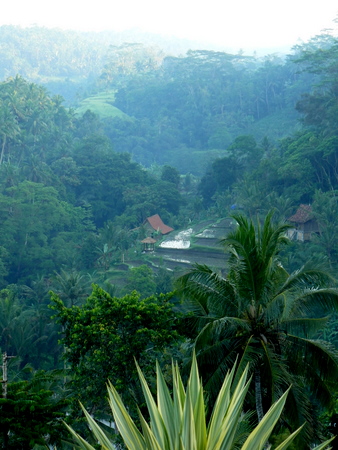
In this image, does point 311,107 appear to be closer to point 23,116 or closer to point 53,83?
point 23,116

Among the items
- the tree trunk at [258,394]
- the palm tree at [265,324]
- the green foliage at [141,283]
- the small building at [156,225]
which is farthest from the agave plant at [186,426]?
the small building at [156,225]

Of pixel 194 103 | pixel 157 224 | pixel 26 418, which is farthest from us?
pixel 194 103

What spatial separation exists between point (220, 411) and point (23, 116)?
62944 millimetres

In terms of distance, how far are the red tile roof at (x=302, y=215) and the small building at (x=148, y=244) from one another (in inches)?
387

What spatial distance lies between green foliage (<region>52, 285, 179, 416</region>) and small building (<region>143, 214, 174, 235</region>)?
116ft

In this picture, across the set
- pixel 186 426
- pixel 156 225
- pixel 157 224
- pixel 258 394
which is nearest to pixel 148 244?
pixel 156 225

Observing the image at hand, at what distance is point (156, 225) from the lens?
158ft

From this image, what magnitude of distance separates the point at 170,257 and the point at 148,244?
257cm

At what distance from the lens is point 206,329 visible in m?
9.73

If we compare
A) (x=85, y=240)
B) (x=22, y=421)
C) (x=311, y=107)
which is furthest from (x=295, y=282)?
(x=311, y=107)

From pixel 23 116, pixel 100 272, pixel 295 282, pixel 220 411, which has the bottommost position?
pixel 100 272

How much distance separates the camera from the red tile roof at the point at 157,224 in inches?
1885

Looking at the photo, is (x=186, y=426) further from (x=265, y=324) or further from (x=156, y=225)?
(x=156, y=225)

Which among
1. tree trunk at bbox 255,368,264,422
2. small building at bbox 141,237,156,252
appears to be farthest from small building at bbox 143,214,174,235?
tree trunk at bbox 255,368,264,422
